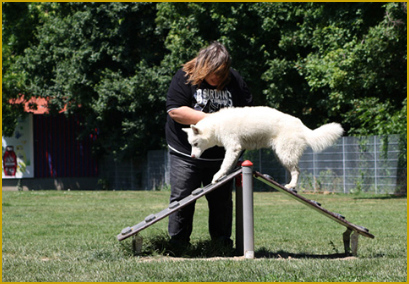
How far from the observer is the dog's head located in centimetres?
636

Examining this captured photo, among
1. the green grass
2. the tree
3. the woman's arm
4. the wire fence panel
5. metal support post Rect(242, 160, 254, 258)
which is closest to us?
the green grass

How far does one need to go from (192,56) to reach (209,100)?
1950 centimetres

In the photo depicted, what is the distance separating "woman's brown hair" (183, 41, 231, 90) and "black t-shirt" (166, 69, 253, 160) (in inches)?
4.4

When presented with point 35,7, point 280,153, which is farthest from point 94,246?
point 35,7

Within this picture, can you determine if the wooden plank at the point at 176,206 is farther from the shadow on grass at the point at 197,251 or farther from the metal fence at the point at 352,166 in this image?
the metal fence at the point at 352,166

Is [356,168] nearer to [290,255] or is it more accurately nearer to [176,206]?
[290,255]

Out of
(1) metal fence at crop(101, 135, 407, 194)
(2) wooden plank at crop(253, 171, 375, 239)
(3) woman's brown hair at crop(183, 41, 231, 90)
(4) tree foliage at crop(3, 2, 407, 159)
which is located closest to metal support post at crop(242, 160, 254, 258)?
(2) wooden plank at crop(253, 171, 375, 239)

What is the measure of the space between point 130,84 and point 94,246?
66.4 ft

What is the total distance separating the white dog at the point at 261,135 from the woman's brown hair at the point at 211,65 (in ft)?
1.80

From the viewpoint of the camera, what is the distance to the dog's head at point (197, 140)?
6.36m

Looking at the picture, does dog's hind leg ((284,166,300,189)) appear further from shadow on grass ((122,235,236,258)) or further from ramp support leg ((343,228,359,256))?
shadow on grass ((122,235,236,258))

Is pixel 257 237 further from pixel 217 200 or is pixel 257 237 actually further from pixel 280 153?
pixel 280 153

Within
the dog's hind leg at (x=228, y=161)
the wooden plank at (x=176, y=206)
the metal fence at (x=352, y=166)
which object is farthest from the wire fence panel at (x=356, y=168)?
the wooden plank at (x=176, y=206)

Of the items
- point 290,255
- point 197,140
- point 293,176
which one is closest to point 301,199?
point 293,176
